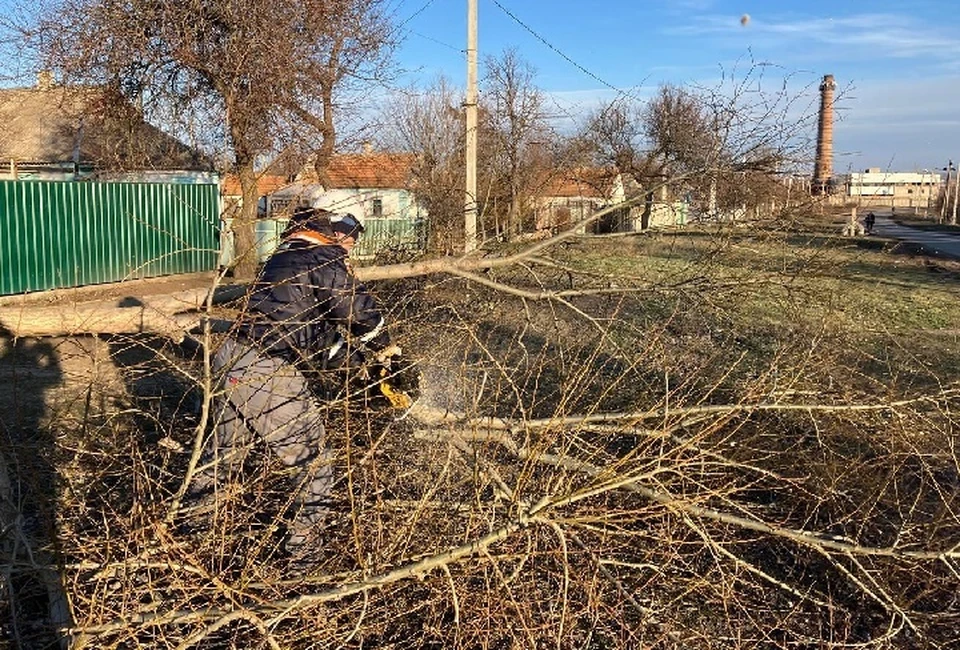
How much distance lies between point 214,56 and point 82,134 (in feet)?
23.1

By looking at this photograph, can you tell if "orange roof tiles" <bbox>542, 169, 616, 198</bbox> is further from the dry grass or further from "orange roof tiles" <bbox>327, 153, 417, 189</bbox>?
"orange roof tiles" <bbox>327, 153, 417, 189</bbox>

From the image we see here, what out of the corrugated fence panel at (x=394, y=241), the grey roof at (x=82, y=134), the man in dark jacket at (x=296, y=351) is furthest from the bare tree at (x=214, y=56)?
the man in dark jacket at (x=296, y=351)

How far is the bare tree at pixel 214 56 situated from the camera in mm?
12117

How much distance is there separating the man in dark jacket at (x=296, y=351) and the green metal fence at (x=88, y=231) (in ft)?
25.2

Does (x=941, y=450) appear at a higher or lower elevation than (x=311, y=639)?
higher

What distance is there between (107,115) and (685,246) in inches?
472

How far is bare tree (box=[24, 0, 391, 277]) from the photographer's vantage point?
39.8 feet

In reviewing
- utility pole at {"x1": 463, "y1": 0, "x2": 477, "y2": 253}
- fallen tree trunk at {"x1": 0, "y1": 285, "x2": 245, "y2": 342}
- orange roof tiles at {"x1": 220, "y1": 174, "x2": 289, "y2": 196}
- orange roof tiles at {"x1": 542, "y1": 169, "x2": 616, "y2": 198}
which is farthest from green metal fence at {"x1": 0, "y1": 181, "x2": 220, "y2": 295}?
orange roof tiles at {"x1": 542, "y1": 169, "x2": 616, "y2": 198}

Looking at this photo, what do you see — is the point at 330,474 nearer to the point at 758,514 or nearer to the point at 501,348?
the point at 758,514

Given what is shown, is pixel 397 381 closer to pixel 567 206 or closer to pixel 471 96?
pixel 567 206

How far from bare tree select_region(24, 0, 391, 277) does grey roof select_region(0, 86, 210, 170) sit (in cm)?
56

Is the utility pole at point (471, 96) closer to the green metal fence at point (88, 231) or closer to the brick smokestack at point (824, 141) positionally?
the green metal fence at point (88, 231)

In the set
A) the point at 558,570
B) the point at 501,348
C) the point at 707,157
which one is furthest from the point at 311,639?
the point at 501,348

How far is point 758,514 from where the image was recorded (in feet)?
10.3
